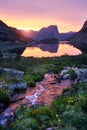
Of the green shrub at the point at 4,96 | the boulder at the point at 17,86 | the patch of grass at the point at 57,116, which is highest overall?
the patch of grass at the point at 57,116

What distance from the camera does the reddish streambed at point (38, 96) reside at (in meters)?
19.4

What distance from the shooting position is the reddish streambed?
1939 centimetres

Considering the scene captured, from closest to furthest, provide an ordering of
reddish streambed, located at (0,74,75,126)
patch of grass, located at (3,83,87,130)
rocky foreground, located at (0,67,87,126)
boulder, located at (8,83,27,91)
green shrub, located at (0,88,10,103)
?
1. patch of grass, located at (3,83,87,130)
2. reddish streambed, located at (0,74,75,126)
3. rocky foreground, located at (0,67,87,126)
4. green shrub, located at (0,88,10,103)
5. boulder, located at (8,83,27,91)

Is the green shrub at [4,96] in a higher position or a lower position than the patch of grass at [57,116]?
lower

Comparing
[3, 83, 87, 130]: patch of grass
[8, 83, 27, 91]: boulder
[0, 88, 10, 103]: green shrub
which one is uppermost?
[3, 83, 87, 130]: patch of grass

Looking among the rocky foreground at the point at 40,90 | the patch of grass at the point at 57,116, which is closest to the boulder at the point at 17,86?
the rocky foreground at the point at 40,90

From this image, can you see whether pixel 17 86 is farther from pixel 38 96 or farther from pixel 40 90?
pixel 38 96

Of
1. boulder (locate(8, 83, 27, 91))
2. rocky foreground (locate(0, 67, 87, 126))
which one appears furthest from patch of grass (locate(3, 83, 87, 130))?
boulder (locate(8, 83, 27, 91))

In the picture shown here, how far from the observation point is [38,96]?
74.9ft

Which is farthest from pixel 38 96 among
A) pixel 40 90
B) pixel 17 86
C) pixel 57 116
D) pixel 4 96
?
pixel 57 116

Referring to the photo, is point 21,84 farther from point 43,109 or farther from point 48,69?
point 48,69

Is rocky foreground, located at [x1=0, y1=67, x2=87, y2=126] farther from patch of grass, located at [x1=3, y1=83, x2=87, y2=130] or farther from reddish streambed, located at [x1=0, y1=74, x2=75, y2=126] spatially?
patch of grass, located at [x1=3, y1=83, x2=87, y2=130]

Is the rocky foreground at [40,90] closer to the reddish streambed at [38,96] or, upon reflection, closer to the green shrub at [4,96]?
the reddish streambed at [38,96]

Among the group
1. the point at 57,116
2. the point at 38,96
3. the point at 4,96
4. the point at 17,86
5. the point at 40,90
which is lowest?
the point at 40,90
